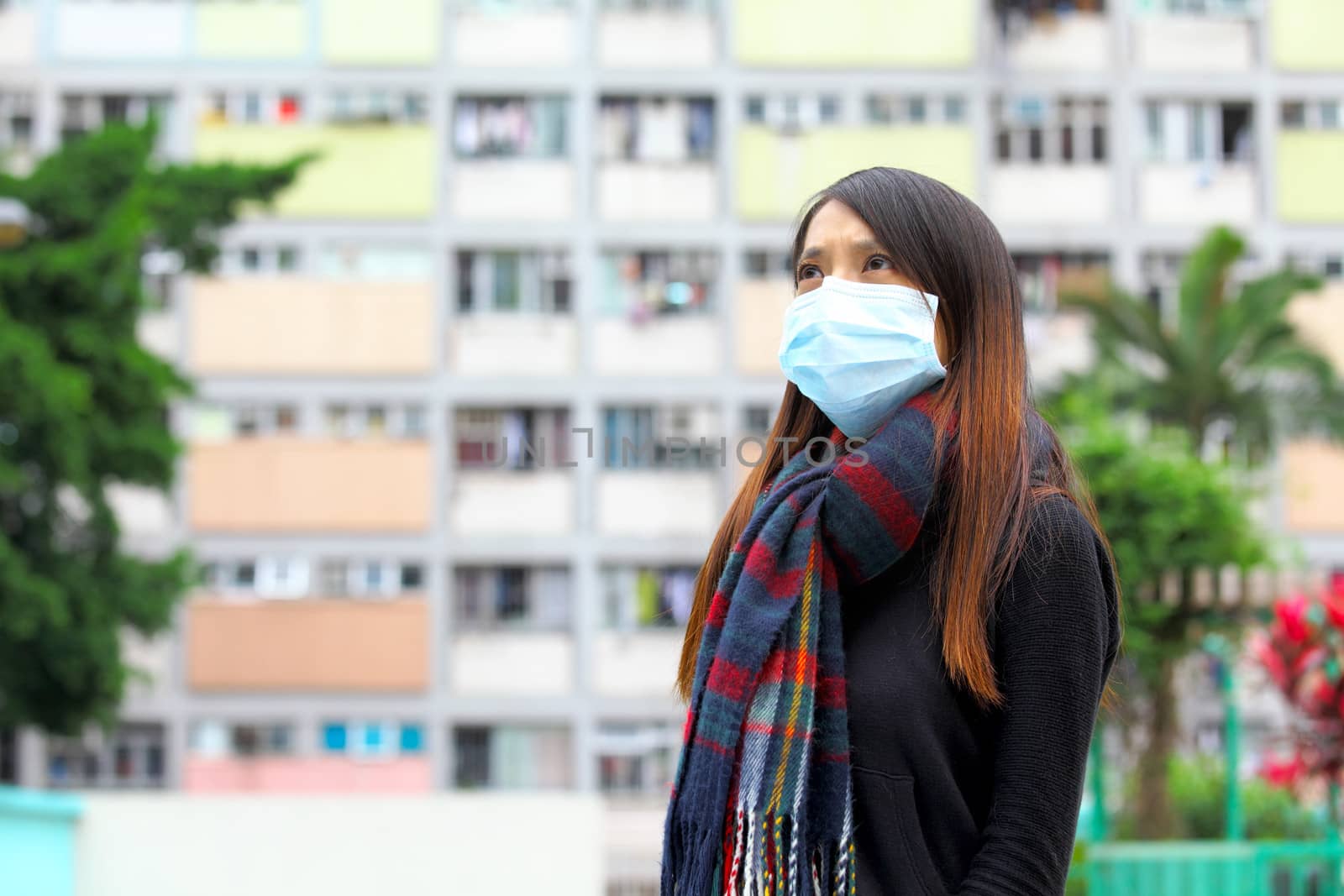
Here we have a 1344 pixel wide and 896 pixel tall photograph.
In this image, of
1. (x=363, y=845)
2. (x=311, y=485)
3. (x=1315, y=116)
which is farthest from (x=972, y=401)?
(x=1315, y=116)

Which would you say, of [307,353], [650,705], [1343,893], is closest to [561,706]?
Answer: [650,705]

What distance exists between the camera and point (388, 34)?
23438mm

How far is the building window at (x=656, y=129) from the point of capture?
77.3ft

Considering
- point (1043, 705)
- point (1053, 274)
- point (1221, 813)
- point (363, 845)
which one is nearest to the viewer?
point (1043, 705)

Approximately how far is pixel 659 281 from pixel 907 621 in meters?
21.7

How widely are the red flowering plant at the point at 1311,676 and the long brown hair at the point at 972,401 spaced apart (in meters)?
8.09

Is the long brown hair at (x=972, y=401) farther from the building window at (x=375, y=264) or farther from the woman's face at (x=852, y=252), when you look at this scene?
the building window at (x=375, y=264)

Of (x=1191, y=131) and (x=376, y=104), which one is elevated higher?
(x=376, y=104)

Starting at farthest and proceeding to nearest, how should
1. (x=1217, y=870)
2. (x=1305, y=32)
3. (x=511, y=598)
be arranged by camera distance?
(x=1305, y=32)
(x=511, y=598)
(x=1217, y=870)

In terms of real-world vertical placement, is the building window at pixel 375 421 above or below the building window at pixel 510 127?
below

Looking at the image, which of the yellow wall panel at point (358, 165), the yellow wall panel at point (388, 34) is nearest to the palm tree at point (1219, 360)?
the yellow wall panel at point (358, 165)

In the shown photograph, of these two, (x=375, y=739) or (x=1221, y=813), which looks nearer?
(x=1221, y=813)

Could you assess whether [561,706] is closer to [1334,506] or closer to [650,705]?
[650,705]

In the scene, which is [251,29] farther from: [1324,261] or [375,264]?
[1324,261]
